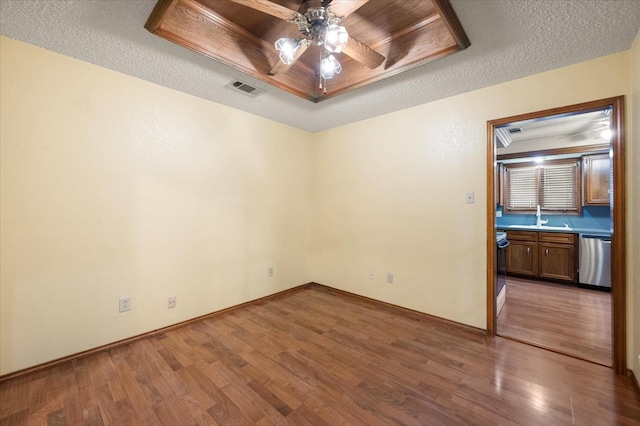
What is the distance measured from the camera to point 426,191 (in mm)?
2957

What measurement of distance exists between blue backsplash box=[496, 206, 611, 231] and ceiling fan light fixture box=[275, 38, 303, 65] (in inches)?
217

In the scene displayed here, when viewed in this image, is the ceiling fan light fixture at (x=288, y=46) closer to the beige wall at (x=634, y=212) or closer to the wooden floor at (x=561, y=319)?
the beige wall at (x=634, y=212)

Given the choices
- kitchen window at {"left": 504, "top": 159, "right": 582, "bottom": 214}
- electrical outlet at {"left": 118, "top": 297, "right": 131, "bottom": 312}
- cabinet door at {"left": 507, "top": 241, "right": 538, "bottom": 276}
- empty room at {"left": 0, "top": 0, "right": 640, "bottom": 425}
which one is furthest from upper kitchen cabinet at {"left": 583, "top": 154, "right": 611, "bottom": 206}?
electrical outlet at {"left": 118, "top": 297, "right": 131, "bottom": 312}

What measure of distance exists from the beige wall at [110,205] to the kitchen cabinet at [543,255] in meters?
4.47

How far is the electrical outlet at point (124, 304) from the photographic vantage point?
7.73 feet

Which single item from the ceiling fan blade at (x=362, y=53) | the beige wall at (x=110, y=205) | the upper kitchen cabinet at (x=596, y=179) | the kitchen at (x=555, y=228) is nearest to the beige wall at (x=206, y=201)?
the beige wall at (x=110, y=205)

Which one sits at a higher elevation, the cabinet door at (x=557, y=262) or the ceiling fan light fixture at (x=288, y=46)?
the ceiling fan light fixture at (x=288, y=46)

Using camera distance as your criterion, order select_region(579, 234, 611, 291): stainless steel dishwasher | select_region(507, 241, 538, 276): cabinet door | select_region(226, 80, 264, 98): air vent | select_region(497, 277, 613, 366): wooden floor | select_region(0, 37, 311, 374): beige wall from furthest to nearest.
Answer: select_region(507, 241, 538, 276): cabinet door → select_region(579, 234, 611, 291): stainless steel dishwasher → select_region(226, 80, 264, 98): air vent → select_region(497, 277, 613, 366): wooden floor → select_region(0, 37, 311, 374): beige wall

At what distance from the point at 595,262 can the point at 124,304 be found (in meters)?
6.14

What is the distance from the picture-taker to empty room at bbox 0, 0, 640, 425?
1668 millimetres

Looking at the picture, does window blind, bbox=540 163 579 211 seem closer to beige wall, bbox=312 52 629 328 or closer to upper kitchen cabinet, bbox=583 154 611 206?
upper kitchen cabinet, bbox=583 154 611 206

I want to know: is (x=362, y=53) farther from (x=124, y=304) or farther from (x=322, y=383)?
(x=124, y=304)

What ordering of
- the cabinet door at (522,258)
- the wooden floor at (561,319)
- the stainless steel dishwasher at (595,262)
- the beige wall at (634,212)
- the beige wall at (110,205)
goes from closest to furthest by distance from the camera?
the beige wall at (634,212)
the beige wall at (110,205)
the wooden floor at (561,319)
the stainless steel dishwasher at (595,262)
the cabinet door at (522,258)

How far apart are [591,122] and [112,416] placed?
591cm
